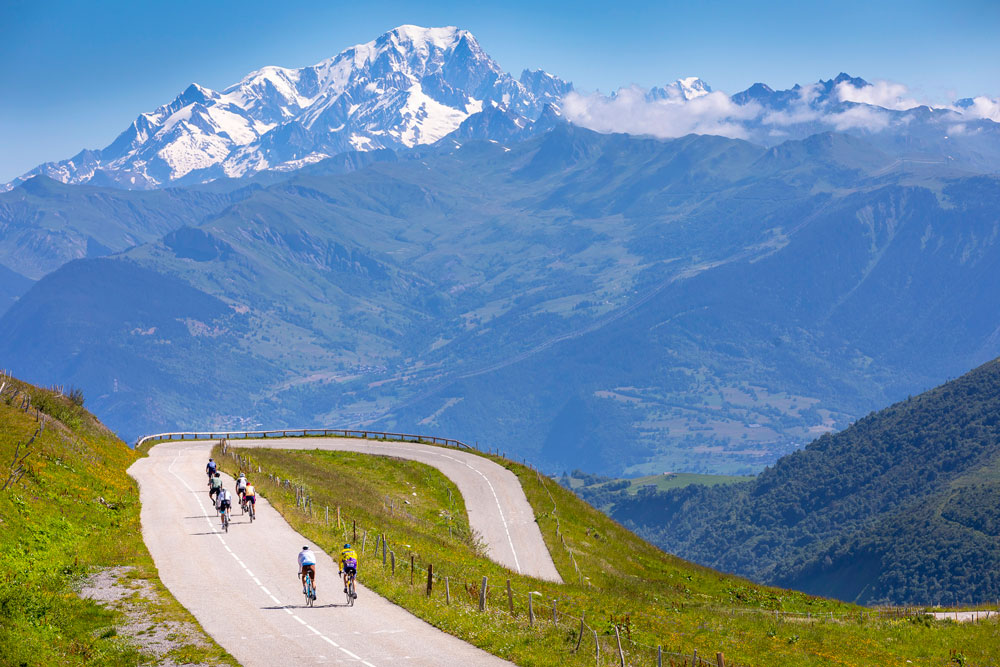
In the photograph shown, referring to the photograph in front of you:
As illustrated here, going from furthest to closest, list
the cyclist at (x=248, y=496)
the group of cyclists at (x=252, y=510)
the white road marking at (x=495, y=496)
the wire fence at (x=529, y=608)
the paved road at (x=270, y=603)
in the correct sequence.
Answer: the white road marking at (x=495, y=496) → the cyclist at (x=248, y=496) → the group of cyclists at (x=252, y=510) → the wire fence at (x=529, y=608) → the paved road at (x=270, y=603)

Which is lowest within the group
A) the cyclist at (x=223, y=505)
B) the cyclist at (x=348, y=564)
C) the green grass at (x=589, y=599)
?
the green grass at (x=589, y=599)

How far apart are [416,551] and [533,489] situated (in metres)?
38.6

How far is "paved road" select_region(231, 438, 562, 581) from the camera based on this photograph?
66875mm

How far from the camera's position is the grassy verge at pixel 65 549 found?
3108 centimetres

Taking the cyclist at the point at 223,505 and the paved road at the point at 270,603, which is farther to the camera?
the cyclist at the point at 223,505

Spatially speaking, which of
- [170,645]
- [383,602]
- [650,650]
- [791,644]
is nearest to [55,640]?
[170,645]

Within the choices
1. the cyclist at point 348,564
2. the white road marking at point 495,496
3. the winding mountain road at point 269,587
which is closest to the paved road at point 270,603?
the winding mountain road at point 269,587

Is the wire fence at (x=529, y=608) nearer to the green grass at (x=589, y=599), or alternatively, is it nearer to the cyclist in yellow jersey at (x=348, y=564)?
the green grass at (x=589, y=599)

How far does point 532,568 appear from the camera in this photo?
63.9 meters

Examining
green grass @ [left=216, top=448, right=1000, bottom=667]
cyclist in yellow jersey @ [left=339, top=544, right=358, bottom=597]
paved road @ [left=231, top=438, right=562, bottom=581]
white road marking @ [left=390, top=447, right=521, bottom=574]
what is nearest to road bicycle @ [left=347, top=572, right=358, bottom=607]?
cyclist in yellow jersey @ [left=339, top=544, right=358, bottom=597]

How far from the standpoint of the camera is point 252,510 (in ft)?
176

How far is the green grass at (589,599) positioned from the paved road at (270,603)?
→ 1.41m

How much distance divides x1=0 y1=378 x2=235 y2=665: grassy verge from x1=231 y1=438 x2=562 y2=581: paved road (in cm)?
2448

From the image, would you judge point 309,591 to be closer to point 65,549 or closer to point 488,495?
point 65,549
